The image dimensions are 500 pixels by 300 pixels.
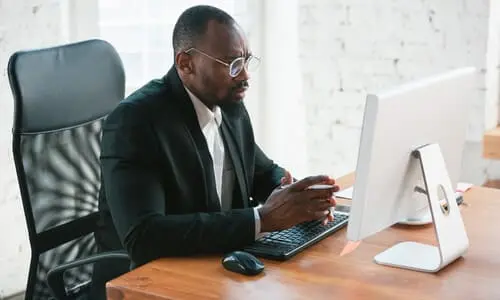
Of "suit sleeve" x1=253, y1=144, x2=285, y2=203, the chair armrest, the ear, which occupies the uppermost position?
the ear

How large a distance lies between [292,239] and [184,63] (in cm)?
50

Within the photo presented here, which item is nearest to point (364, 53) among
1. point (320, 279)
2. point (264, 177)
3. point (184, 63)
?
point (264, 177)

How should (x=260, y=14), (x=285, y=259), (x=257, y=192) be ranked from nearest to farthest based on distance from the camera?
(x=285, y=259), (x=257, y=192), (x=260, y=14)

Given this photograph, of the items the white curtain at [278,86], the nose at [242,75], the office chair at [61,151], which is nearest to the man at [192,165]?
the nose at [242,75]

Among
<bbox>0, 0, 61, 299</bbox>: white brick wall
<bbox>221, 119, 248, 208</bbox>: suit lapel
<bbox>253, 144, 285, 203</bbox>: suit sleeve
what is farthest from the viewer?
<bbox>0, 0, 61, 299</bbox>: white brick wall

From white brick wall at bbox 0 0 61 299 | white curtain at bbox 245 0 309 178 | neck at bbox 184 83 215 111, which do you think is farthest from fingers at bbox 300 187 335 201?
white curtain at bbox 245 0 309 178

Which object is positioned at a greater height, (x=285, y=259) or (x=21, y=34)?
(x=21, y=34)

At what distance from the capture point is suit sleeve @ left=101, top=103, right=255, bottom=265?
1.68 m

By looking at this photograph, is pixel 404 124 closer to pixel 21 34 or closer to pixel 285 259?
pixel 285 259

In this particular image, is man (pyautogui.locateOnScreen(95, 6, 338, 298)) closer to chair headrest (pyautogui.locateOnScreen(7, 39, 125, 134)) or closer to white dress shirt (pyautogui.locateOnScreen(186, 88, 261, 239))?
white dress shirt (pyautogui.locateOnScreen(186, 88, 261, 239))

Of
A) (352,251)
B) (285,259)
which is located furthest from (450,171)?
(285,259)

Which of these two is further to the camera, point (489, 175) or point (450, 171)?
point (489, 175)

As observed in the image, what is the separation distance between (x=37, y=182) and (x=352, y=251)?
30.7 inches

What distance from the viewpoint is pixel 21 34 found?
2.63 m
